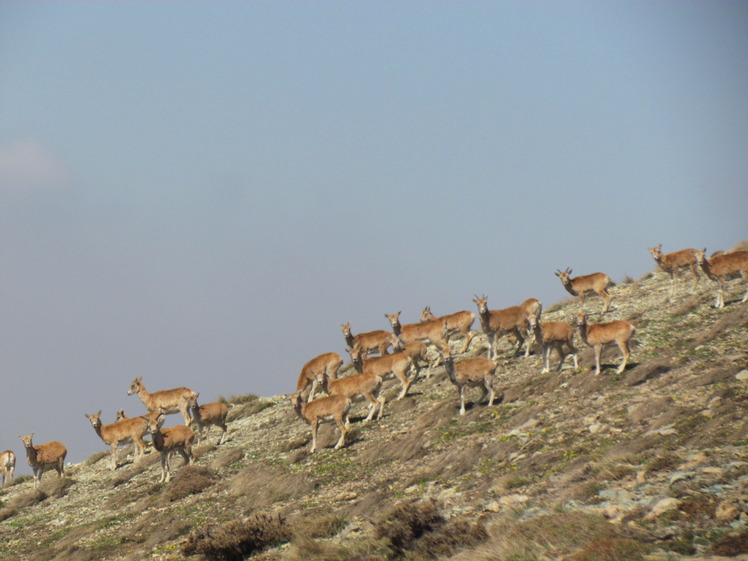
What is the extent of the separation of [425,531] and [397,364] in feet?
44.6

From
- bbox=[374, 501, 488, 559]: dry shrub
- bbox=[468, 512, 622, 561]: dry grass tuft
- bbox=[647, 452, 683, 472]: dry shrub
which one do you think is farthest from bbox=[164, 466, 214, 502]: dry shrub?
bbox=[647, 452, 683, 472]: dry shrub

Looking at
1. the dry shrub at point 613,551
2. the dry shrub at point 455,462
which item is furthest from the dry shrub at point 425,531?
the dry shrub at point 455,462

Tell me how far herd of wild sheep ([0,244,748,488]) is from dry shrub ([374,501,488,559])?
8550 millimetres

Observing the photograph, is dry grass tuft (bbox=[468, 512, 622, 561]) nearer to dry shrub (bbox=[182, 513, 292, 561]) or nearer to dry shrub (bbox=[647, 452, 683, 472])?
dry shrub (bbox=[647, 452, 683, 472])

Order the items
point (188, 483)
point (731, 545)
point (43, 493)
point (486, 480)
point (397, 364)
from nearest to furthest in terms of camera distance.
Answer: point (731, 545), point (486, 480), point (188, 483), point (397, 364), point (43, 493)

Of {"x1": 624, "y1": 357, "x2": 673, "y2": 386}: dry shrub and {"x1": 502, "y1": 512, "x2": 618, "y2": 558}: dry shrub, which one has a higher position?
{"x1": 624, "y1": 357, "x2": 673, "y2": 386}: dry shrub

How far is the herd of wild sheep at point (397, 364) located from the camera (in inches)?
907

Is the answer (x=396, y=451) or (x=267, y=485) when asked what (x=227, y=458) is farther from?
(x=396, y=451)

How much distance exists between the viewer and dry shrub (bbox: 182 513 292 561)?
50.5 feet

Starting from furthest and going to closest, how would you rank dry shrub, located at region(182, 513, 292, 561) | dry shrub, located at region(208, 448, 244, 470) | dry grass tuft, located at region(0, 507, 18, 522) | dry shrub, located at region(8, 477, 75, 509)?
dry shrub, located at region(8, 477, 75, 509) < dry grass tuft, located at region(0, 507, 18, 522) < dry shrub, located at region(208, 448, 244, 470) < dry shrub, located at region(182, 513, 292, 561)

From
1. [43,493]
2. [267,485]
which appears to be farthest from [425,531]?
[43,493]

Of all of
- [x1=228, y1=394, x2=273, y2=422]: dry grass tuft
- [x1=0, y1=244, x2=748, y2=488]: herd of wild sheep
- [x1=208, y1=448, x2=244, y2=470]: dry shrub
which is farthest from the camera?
[x1=228, y1=394, x2=273, y2=422]: dry grass tuft

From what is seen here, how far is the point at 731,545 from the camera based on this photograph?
9883 millimetres

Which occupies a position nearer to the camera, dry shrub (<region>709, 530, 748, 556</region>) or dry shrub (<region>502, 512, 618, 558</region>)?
dry shrub (<region>709, 530, 748, 556</region>)
